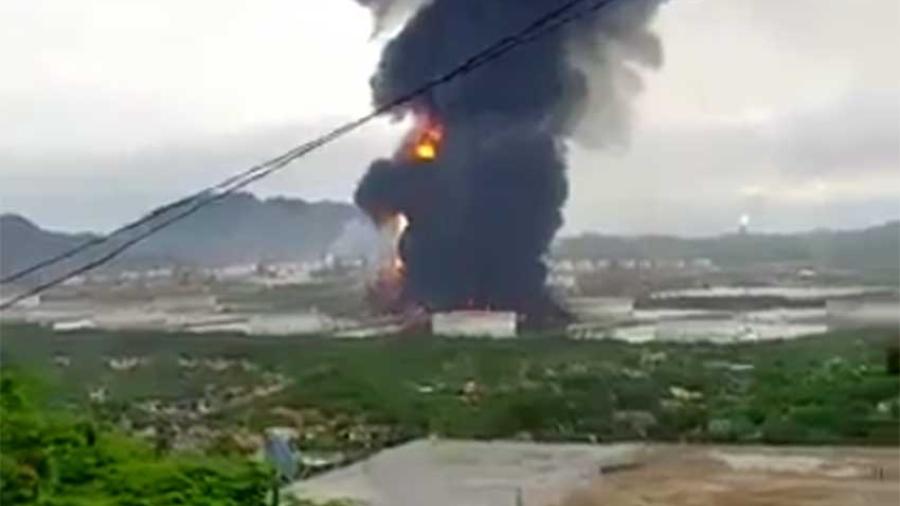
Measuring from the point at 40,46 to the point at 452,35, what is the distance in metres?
2.26

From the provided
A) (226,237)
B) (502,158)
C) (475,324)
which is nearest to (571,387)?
(475,324)

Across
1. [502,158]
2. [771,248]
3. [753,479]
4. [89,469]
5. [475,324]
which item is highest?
[502,158]

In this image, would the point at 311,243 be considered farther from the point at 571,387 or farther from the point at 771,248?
the point at 771,248

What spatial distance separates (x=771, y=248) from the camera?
7.99 m

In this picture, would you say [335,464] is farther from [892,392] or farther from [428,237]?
[892,392]

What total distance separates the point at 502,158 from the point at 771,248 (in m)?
1.47

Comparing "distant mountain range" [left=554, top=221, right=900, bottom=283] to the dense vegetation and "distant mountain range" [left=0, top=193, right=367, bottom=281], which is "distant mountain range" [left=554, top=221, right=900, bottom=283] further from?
the dense vegetation

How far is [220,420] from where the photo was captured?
6.76m

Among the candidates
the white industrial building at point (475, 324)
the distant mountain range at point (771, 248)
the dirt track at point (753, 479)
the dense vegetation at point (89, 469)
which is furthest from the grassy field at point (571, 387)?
the dense vegetation at point (89, 469)

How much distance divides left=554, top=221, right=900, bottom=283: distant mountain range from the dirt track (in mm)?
904

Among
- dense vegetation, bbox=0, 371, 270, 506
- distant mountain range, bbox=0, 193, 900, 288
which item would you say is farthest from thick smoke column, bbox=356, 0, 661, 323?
dense vegetation, bbox=0, 371, 270, 506

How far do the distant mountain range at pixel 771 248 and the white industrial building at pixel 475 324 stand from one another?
43 centimetres

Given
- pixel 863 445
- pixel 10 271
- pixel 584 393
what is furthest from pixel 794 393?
pixel 10 271

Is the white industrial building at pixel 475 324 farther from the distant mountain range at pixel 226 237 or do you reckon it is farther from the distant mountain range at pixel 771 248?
the distant mountain range at pixel 226 237
